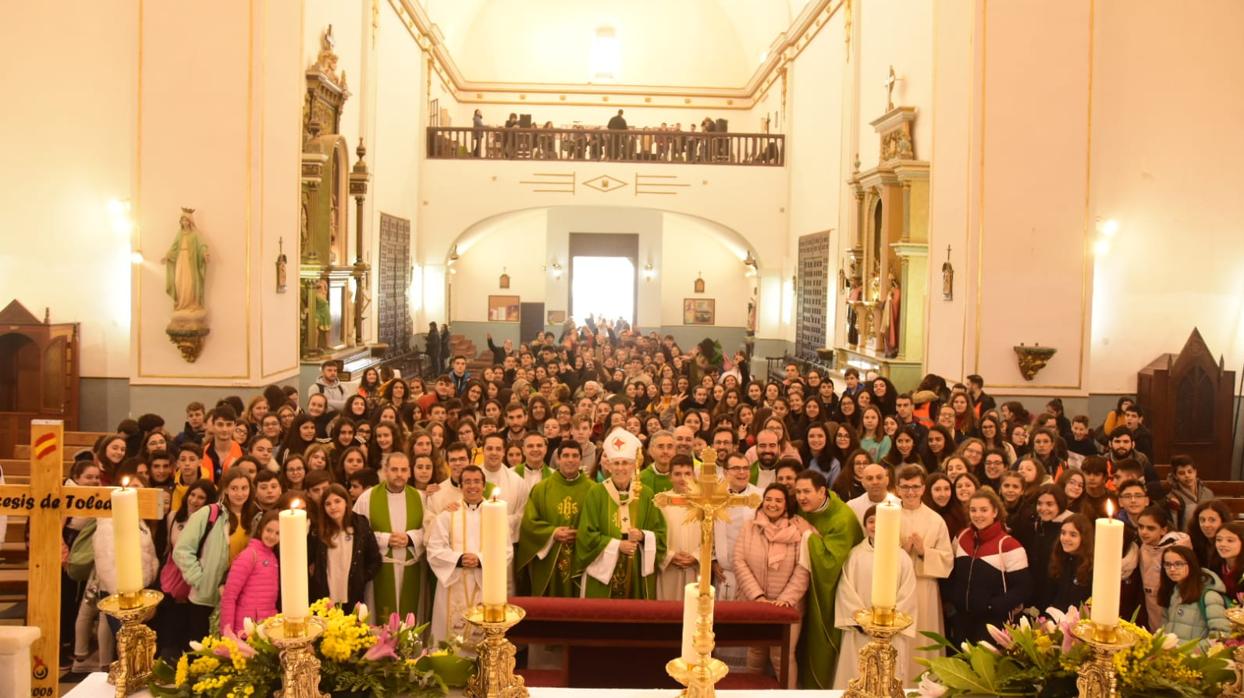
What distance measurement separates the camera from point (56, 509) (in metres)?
3.41

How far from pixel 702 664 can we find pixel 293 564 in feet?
3.44

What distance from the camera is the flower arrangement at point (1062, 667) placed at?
3.29 m

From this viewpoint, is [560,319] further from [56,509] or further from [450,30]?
[56,509]

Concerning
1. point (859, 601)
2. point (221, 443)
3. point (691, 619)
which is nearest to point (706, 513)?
point (691, 619)

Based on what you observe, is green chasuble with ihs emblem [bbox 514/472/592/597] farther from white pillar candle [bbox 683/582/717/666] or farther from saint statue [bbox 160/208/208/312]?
saint statue [bbox 160/208/208/312]

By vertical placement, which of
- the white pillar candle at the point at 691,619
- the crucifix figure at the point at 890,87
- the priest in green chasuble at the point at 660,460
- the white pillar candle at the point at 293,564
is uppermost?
the crucifix figure at the point at 890,87

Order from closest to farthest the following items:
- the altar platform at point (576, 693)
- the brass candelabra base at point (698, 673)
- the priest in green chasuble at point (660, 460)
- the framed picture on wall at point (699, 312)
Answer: the brass candelabra base at point (698, 673) → the altar platform at point (576, 693) → the priest in green chasuble at point (660, 460) → the framed picture on wall at point (699, 312)

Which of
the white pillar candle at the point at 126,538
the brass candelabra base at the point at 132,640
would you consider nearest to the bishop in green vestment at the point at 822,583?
the brass candelabra base at the point at 132,640

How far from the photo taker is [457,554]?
624 cm

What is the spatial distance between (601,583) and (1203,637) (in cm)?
320

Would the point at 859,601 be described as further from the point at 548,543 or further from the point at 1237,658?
the point at 1237,658

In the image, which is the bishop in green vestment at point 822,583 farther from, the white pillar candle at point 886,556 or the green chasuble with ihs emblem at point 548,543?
the white pillar candle at point 886,556

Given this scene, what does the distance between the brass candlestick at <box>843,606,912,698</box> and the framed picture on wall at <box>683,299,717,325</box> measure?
2623 centimetres

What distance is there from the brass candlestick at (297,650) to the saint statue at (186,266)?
9249 mm
